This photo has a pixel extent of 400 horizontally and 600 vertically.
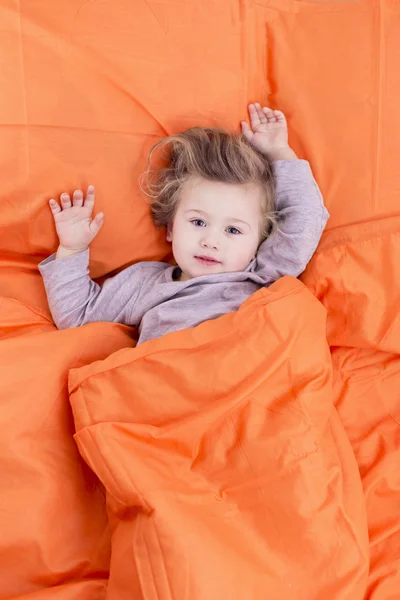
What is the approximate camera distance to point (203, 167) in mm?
1207

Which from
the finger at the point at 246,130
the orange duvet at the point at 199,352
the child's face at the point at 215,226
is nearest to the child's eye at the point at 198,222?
the child's face at the point at 215,226

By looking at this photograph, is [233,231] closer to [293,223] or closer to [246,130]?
[293,223]

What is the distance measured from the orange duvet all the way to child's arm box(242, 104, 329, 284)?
0.10 feet

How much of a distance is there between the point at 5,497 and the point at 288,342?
0.52m

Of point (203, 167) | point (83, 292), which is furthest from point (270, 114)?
point (83, 292)

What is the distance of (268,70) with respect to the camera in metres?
1.28

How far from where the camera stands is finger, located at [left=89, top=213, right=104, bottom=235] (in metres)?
1.20

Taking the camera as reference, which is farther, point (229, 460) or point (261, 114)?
point (261, 114)

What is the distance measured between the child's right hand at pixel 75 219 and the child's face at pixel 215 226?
164 mm

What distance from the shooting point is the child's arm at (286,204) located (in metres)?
1.20

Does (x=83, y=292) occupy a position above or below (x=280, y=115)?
below

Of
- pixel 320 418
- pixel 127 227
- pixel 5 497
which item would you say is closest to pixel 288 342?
pixel 320 418

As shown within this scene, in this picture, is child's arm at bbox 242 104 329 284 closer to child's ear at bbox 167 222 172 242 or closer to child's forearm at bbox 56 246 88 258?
child's ear at bbox 167 222 172 242

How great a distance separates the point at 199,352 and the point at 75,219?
1.23 feet
